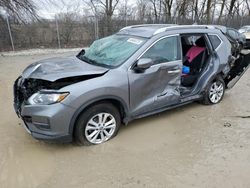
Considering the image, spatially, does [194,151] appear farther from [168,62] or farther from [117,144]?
[168,62]

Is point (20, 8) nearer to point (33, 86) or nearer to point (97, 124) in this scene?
point (33, 86)

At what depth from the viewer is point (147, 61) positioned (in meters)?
3.66

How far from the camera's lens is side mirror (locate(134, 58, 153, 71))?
3.63m

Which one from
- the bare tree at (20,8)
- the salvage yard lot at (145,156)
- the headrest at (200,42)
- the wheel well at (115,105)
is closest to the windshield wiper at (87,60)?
the wheel well at (115,105)

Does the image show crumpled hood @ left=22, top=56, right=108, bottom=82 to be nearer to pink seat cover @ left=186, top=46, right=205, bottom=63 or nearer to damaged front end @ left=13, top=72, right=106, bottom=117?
damaged front end @ left=13, top=72, right=106, bottom=117

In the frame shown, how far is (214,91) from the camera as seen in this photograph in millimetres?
5141

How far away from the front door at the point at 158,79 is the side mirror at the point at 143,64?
0.07 meters

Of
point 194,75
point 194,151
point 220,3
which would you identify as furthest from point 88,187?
point 220,3

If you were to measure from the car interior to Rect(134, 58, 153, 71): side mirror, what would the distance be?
1413 mm

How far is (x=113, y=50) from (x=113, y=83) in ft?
2.90

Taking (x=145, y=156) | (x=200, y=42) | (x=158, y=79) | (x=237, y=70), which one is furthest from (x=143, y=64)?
(x=237, y=70)

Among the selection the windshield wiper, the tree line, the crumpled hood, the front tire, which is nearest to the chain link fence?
the tree line

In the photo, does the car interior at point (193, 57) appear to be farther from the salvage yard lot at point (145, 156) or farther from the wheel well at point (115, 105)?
the wheel well at point (115, 105)

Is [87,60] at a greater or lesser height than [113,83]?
greater
